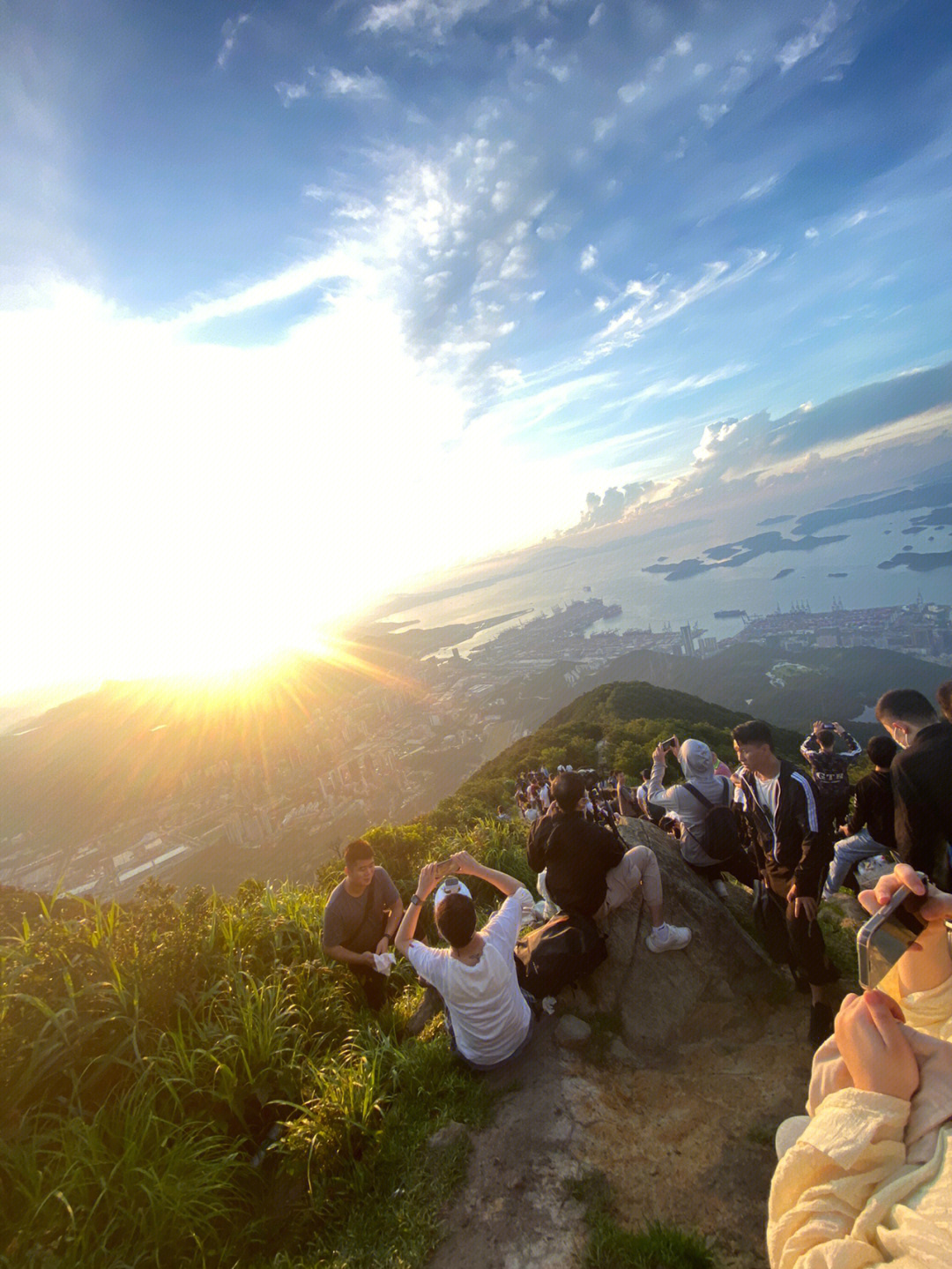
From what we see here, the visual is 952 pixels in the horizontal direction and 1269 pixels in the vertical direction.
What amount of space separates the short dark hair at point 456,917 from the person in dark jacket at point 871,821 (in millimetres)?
3249

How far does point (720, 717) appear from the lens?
3169cm

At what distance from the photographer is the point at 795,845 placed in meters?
4.15

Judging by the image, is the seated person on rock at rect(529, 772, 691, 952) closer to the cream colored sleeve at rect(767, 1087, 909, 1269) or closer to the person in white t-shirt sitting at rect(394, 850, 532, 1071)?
the person in white t-shirt sitting at rect(394, 850, 532, 1071)

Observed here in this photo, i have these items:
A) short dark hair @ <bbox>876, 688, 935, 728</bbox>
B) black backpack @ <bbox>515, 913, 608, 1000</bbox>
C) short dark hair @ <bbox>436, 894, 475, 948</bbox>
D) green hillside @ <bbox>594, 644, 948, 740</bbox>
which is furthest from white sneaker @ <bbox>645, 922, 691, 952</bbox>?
green hillside @ <bbox>594, 644, 948, 740</bbox>

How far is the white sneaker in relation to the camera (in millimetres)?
4484

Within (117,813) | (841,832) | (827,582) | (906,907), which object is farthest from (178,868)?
(827,582)

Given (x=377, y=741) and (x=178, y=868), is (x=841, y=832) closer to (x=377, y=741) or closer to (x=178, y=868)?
(x=178, y=868)

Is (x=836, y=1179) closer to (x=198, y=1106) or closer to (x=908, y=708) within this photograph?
(x=908, y=708)

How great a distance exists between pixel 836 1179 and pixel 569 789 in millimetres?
2912

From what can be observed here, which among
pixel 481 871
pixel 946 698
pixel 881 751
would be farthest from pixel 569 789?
pixel 881 751

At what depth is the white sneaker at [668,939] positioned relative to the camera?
4484 mm

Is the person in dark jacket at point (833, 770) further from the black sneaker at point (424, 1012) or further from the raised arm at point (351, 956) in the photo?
the raised arm at point (351, 956)

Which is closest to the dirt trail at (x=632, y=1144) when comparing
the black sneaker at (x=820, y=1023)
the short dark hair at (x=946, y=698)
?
the black sneaker at (x=820, y=1023)

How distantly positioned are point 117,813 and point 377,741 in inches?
798
